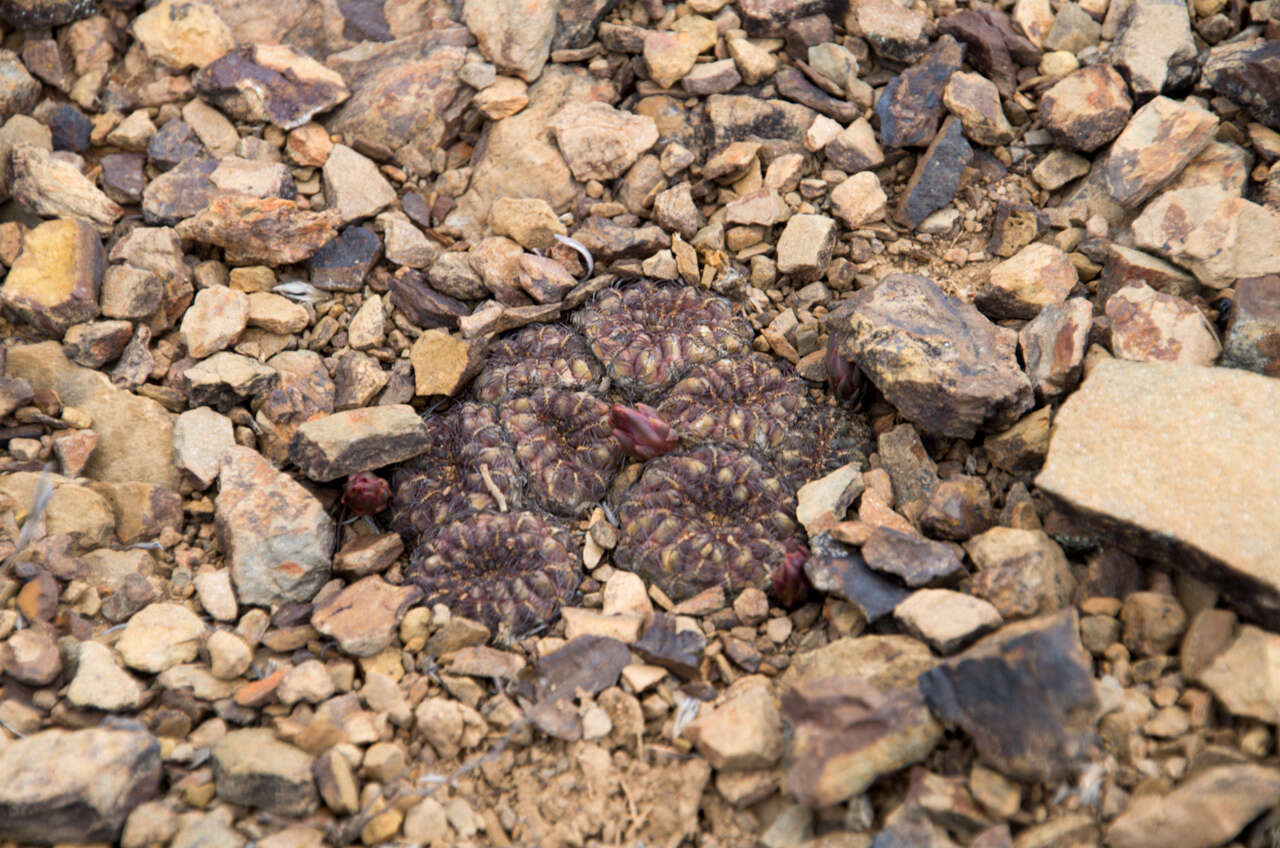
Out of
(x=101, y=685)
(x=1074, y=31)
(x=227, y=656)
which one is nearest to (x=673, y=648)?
(x=227, y=656)

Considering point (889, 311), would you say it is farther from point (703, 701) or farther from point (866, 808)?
point (866, 808)

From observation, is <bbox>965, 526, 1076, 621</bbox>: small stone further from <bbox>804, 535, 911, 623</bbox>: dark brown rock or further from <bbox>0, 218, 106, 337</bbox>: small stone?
<bbox>0, 218, 106, 337</bbox>: small stone

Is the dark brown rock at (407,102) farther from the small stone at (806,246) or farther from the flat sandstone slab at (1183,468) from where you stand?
the flat sandstone slab at (1183,468)

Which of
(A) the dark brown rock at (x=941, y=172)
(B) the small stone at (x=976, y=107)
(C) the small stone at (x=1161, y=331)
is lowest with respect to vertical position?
(C) the small stone at (x=1161, y=331)

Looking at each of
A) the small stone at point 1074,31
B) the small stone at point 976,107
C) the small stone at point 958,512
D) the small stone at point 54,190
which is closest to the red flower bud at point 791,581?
the small stone at point 958,512

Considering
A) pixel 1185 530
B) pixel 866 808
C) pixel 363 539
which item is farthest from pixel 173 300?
pixel 1185 530

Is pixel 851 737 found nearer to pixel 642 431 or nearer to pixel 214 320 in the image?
Result: pixel 642 431
